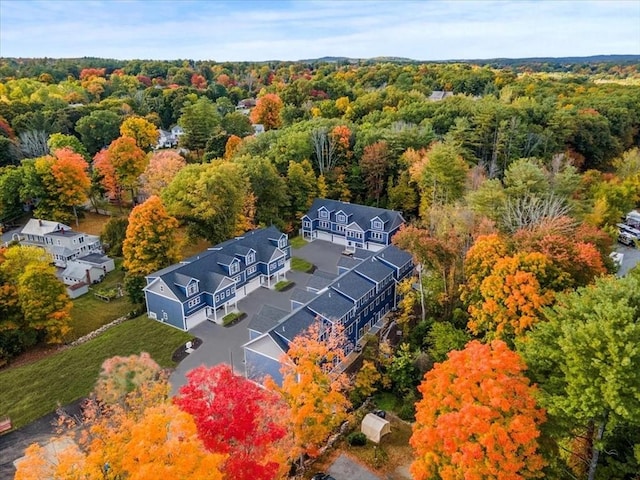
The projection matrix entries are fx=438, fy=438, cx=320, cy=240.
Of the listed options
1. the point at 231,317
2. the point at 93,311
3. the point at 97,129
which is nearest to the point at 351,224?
the point at 231,317

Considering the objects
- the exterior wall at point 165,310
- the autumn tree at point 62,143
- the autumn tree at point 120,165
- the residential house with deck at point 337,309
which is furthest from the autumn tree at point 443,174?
the autumn tree at point 62,143

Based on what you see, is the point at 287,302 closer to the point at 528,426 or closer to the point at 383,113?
the point at 528,426

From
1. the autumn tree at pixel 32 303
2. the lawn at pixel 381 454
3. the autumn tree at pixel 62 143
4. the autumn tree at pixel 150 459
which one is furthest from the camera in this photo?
the autumn tree at pixel 62 143

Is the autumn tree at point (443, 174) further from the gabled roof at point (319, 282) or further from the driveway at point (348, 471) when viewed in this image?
the driveway at point (348, 471)

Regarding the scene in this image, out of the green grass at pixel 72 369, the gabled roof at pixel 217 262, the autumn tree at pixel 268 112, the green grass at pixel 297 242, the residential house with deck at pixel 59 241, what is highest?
the autumn tree at pixel 268 112

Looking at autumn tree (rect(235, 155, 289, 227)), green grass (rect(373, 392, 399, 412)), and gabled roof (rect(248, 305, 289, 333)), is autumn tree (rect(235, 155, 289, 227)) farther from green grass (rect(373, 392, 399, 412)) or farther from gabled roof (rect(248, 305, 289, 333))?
green grass (rect(373, 392, 399, 412))

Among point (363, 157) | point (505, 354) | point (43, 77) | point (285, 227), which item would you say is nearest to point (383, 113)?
point (363, 157)
